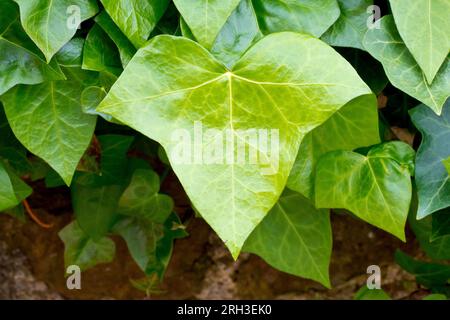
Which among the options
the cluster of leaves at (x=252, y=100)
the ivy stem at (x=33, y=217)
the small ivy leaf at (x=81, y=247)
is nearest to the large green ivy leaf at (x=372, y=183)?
the cluster of leaves at (x=252, y=100)

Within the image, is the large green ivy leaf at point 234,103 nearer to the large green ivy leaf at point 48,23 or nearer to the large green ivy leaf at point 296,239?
the large green ivy leaf at point 48,23

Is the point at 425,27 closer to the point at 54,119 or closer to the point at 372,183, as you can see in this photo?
the point at 372,183

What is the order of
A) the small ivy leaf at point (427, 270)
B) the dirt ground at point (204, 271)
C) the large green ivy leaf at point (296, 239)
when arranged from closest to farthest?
1. the large green ivy leaf at point (296, 239)
2. the small ivy leaf at point (427, 270)
3. the dirt ground at point (204, 271)

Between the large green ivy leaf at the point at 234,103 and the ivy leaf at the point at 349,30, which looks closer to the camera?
the large green ivy leaf at the point at 234,103

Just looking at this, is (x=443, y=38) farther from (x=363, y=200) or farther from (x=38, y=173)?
(x=38, y=173)

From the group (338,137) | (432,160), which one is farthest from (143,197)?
(432,160)

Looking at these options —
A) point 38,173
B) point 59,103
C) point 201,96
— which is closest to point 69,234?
point 38,173

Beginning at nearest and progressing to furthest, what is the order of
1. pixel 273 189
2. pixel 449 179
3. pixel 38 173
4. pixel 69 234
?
pixel 273 189, pixel 449 179, pixel 38 173, pixel 69 234
